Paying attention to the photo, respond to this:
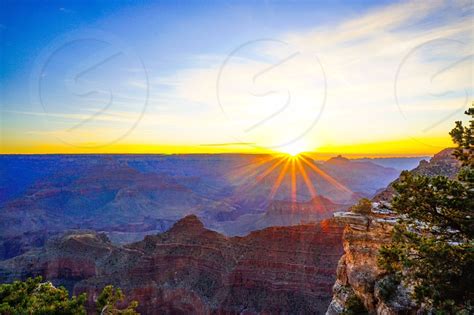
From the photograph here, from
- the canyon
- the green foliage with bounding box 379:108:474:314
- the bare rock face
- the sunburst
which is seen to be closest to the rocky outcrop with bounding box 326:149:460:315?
the green foliage with bounding box 379:108:474:314

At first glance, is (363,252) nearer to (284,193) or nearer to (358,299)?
(358,299)

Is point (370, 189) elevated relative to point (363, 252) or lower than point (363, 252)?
lower

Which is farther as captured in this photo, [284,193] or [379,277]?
[284,193]


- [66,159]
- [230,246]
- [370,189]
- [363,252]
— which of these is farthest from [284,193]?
[363,252]

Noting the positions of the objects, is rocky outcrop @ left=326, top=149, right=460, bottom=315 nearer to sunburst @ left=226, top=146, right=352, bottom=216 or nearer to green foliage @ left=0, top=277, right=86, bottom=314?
green foliage @ left=0, top=277, right=86, bottom=314

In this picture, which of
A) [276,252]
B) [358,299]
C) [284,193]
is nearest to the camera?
[358,299]

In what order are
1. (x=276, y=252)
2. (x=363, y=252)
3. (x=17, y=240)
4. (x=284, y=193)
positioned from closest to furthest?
1. (x=363, y=252)
2. (x=276, y=252)
3. (x=17, y=240)
4. (x=284, y=193)
